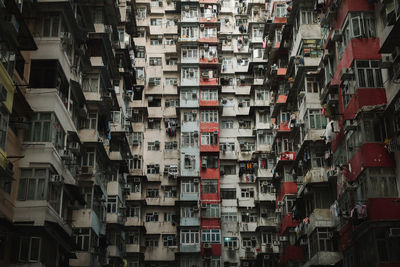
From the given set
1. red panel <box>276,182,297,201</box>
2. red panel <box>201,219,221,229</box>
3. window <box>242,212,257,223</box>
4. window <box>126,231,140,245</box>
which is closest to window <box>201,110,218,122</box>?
window <box>242,212,257,223</box>

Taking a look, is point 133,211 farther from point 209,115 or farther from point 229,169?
point 209,115

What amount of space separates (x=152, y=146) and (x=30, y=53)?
2710 centimetres

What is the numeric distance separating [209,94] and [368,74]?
2893 centimetres

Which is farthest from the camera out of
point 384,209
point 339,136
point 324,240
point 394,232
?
point 324,240

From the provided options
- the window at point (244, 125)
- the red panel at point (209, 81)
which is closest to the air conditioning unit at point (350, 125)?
the red panel at point (209, 81)

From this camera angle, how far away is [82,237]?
2933cm

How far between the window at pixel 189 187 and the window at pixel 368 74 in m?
26.4

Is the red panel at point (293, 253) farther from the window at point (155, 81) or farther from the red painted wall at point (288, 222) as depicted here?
the window at point (155, 81)

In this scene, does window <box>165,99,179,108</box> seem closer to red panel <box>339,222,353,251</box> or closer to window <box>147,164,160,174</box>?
window <box>147,164,160,174</box>

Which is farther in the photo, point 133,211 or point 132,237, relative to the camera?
point 133,211

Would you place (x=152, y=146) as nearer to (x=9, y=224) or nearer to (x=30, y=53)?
(x=30, y=53)

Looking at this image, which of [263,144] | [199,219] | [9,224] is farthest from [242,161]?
[9,224]

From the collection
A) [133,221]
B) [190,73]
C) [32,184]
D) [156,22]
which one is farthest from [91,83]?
[156,22]

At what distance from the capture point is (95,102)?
31.8 metres
